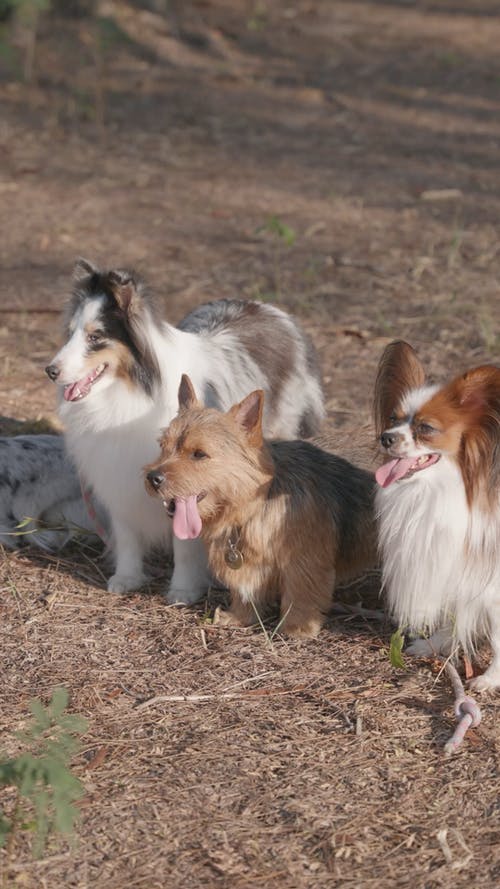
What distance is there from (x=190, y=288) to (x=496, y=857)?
578 centimetres

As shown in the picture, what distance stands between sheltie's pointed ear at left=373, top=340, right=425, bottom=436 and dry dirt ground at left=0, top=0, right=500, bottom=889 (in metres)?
1.05

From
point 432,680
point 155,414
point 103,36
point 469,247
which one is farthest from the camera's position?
point 103,36

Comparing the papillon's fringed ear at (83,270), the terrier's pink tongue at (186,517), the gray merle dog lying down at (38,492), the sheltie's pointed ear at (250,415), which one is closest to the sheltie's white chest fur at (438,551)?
the sheltie's pointed ear at (250,415)

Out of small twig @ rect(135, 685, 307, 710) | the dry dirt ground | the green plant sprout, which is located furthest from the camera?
small twig @ rect(135, 685, 307, 710)

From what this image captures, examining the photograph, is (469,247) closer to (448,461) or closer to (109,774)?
(448,461)

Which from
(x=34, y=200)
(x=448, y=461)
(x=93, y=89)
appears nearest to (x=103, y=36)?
(x=93, y=89)

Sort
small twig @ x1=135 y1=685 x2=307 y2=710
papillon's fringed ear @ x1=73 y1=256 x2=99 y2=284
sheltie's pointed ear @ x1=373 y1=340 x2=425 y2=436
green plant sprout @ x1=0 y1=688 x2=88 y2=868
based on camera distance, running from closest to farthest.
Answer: green plant sprout @ x1=0 y1=688 x2=88 y2=868, sheltie's pointed ear @ x1=373 y1=340 x2=425 y2=436, small twig @ x1=135 y1=685 x2=307 y2=710, papillon's fringed ear @ x1=73 y1=256 x2=99 y2=284

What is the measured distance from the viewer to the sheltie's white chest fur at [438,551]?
13.8 ft

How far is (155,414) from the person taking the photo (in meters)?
5.00

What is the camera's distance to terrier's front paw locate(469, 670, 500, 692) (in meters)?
4.47

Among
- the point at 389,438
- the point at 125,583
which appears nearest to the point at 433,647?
the point at 389,438

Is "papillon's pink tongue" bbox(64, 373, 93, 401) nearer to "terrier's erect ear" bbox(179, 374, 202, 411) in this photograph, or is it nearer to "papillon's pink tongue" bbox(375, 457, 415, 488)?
"terrier's erect ear" bbox(179, 374, 202, 411)

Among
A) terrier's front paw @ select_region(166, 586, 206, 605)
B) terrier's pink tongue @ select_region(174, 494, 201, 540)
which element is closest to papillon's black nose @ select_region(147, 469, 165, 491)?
terrier's pink tongue @ select_region(174, 494, 201, 540)

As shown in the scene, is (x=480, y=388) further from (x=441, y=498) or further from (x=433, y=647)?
(x=433, y=647)
